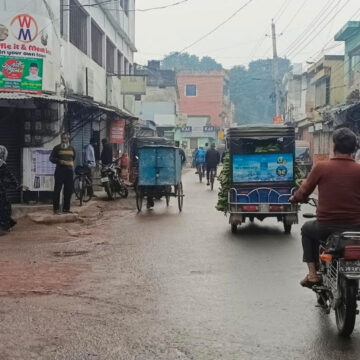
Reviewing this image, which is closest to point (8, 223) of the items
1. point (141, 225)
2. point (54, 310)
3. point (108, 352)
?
point (141, 225)

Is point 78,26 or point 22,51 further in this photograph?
point 78,26

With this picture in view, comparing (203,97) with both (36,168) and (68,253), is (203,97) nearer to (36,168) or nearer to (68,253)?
(36,168)

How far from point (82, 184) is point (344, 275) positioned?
12.8 metres

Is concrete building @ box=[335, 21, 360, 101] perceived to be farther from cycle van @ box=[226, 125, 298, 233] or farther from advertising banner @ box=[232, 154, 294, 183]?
advertising banner @ box=[232, 154, 294, 183]

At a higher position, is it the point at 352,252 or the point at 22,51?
the point at 22,51

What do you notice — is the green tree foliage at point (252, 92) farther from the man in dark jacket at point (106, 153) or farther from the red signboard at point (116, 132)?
the man in dark jacket at point (106, 153)

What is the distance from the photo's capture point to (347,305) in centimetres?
509

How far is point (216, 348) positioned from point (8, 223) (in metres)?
8.18

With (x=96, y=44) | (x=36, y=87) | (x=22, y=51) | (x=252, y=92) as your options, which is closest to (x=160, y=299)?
(x=36, y=87)

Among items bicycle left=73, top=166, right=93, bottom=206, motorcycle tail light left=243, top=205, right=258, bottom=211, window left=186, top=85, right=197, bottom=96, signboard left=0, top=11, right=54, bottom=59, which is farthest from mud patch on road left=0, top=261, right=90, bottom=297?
window left=186, top=85, right=197, bottom=96

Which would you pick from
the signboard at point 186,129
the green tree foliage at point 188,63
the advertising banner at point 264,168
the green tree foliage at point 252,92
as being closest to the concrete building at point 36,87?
the advertising banner at point 264,168

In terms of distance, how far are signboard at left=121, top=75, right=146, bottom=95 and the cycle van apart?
15055mm

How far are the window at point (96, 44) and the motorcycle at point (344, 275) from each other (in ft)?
66.7

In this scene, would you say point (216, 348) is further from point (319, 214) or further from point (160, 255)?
point (160, 255)
